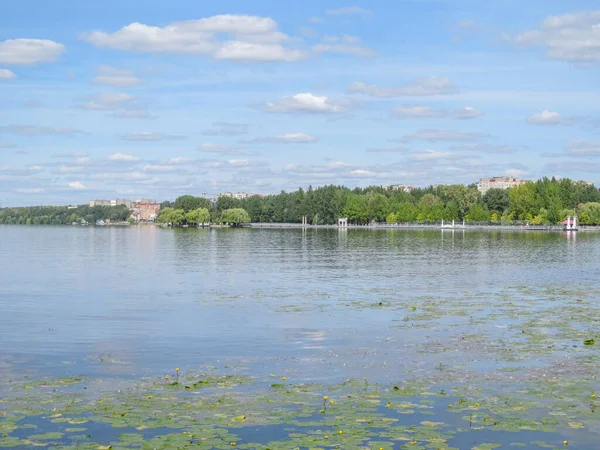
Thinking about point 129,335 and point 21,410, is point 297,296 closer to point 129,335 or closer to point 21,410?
point 129,335

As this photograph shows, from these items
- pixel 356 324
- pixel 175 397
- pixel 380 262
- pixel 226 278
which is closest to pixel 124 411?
pixel 175 397

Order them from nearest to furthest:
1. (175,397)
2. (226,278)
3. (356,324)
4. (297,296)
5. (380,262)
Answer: (175,397) < (356,324) < (297,296) < (226,278) < (380,262)

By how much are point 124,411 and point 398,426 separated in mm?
5463

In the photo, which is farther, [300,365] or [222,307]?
[222,307]

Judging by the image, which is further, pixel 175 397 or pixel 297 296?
pixel 297 296

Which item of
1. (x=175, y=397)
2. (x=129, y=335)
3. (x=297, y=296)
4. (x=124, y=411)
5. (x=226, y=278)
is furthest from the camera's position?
(x=226, y=278)

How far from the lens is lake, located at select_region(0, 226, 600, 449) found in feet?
45.3

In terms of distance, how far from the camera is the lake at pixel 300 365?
13805 millimetres

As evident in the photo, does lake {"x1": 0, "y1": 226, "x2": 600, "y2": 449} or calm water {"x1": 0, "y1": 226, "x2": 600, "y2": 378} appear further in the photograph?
calm water {"x1": 0, "y1": 226, "x2": 600, "y2": 378}

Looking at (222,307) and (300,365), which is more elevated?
(222,307)

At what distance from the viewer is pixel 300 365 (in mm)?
19688

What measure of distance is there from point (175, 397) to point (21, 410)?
10.2 feet

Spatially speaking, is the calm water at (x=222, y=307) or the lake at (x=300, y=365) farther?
the calm water at (x=222, y=307)

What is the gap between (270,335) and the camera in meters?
24.8
